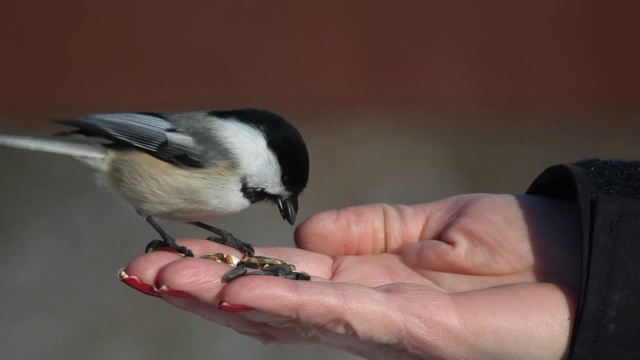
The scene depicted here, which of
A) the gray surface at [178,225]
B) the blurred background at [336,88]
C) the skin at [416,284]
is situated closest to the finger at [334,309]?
the skin at [416,284]

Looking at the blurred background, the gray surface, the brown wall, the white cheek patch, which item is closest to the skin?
the white cheek patch

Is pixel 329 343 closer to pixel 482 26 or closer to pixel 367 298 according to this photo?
pixel 367 298

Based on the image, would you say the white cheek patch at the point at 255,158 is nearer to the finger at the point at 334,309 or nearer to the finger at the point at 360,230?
the finger at the point at 360,230

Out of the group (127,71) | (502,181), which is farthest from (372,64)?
(127,71)

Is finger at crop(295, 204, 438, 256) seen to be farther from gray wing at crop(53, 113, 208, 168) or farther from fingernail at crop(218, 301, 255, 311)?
fingernail at crop(218, 301, 255, 311)

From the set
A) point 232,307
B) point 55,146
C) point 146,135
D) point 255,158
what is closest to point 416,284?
point 232,307

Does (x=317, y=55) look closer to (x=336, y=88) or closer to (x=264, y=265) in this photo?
(x=336, y=88)
